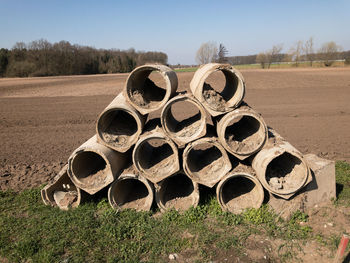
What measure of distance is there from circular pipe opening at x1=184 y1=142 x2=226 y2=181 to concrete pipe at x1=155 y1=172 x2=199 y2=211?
0.22m

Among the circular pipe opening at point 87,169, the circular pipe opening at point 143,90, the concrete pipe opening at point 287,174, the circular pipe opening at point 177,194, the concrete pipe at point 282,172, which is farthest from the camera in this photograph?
the circular pipe opening at point 177,194

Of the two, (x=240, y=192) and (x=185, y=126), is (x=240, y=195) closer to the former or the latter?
(x=240, y=192)

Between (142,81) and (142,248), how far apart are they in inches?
115

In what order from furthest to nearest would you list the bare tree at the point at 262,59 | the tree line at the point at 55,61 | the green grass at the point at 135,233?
the bare tree at the point at 262,59
the tree line at the point at 55,61
the green grass at the point at 135,233

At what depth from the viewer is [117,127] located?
191 inches

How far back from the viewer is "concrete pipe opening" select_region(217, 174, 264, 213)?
14.2 ft

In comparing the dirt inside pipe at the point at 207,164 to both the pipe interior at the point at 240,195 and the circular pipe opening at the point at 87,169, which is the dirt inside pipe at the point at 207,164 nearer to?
the pipe interior at the point at 240,195

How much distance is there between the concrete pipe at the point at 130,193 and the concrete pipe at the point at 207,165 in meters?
Result: 0.77

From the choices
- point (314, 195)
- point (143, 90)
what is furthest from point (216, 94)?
point (314, 195)

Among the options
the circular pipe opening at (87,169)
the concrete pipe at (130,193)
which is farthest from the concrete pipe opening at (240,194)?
the circular pipe opening at (87,169)

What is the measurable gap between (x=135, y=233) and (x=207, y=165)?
169 centimetres

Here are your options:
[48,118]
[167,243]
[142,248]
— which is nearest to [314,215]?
[167,243]

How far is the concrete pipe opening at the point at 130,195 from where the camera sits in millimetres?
4590

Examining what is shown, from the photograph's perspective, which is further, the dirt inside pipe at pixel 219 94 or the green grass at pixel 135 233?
the dirt inside pipe at pixel 219 94
